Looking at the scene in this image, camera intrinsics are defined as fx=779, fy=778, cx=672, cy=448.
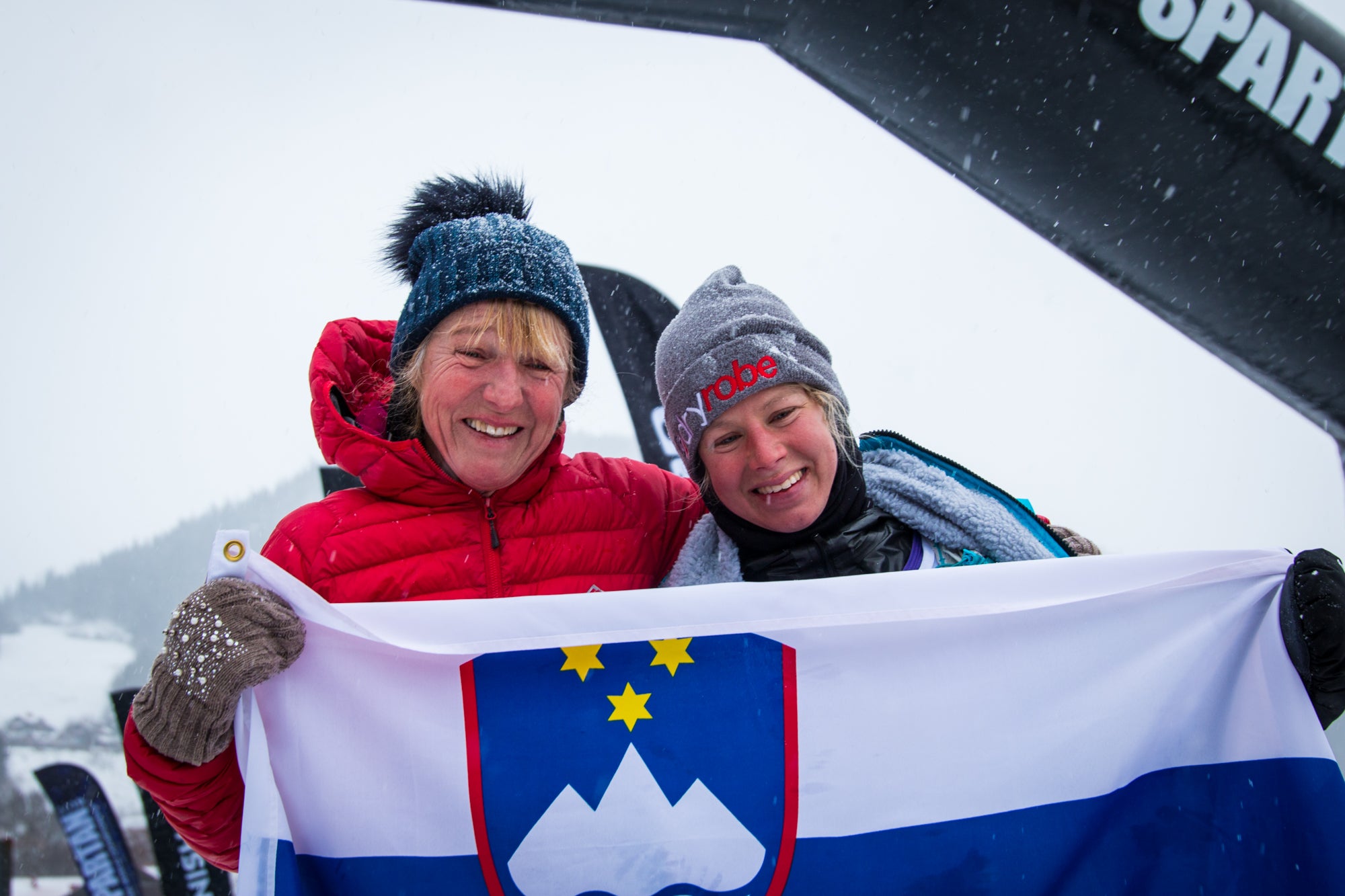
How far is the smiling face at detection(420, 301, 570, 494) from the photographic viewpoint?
50.1 inches

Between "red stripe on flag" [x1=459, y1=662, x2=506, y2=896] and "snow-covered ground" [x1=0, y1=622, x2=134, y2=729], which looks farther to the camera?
"snow-covered ground" [x1=0, y1=622, x2=134, y2=729]

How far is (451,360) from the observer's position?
50.7 inches

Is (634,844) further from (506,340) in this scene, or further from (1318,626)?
(1318,626)

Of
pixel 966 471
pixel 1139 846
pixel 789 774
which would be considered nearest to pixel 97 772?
pixel 789 774

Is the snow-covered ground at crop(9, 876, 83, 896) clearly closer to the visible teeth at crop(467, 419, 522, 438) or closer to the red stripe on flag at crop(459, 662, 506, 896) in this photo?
the red stripe on flag at crop(459, 662, 506, 896)

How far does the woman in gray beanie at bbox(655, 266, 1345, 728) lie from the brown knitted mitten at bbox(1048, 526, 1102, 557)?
0.04 ft

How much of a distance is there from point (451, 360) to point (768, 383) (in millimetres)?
541

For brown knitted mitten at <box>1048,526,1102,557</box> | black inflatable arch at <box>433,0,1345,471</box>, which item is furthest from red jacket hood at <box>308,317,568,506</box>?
black inflatable arch at <box>433,0,1345,471</box>

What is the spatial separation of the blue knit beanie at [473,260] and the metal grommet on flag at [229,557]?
483 millimetres

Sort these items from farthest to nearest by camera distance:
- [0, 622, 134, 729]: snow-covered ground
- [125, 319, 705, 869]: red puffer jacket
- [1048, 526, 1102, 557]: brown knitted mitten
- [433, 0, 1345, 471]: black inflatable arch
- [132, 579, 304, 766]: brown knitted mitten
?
[0, 622, 134, 729]: snow-covered ground, [433, 0, 1345, 471]: black inflatable arch, [1048, 526, 1102, 557]: brown knitted mitten, [125, 319, 705, 869]: red puffer jacket, [132, 579, 304, 766]: brown knitted mitten

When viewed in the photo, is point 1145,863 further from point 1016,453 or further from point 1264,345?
point 1016,453

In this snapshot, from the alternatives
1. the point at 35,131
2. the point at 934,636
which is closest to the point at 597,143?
the point at 35,131

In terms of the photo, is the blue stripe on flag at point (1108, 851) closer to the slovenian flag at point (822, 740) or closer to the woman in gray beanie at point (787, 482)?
the slovenian flag at point (822, 740)

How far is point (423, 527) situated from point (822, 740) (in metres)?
0.73
